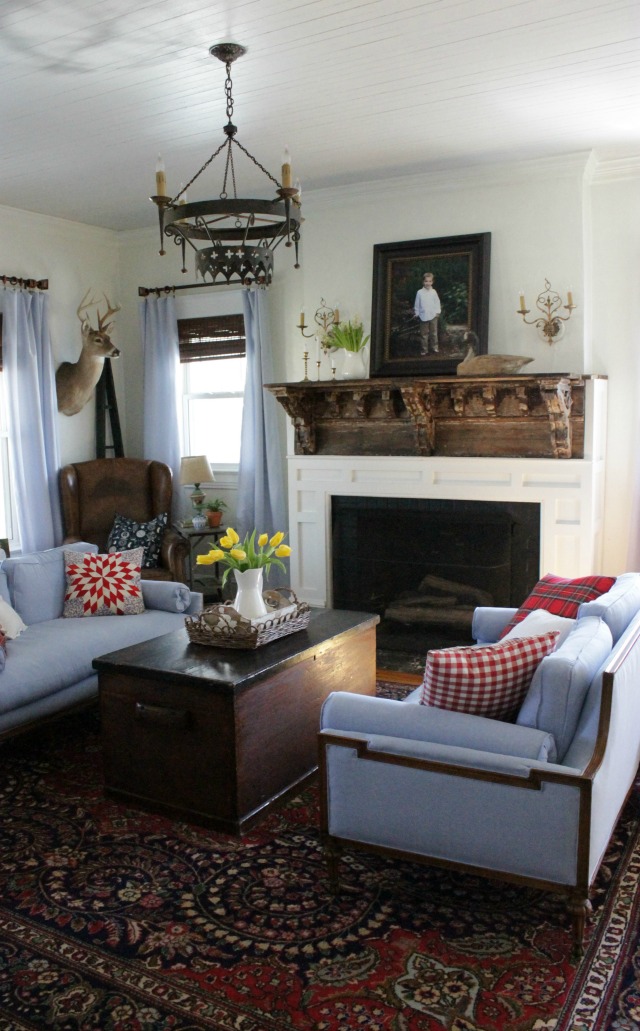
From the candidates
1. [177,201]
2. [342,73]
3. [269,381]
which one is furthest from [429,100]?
[269,381]

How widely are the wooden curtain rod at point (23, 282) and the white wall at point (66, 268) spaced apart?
0.08 m

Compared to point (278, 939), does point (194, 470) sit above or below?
above

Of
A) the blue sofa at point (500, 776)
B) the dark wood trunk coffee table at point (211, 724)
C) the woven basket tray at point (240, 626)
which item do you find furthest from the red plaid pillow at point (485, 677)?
the woven basket tray at point (240, 626)

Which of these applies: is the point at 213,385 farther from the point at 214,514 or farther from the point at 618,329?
the point at 618,329

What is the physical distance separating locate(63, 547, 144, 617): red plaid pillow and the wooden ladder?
2022 mm

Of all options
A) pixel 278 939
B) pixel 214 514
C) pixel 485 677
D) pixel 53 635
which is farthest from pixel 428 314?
pixel 278 939

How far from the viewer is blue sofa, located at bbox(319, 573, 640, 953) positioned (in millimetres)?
2248

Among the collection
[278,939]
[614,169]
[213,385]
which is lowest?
[278,939]

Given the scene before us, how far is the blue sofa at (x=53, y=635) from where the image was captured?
11.6ft

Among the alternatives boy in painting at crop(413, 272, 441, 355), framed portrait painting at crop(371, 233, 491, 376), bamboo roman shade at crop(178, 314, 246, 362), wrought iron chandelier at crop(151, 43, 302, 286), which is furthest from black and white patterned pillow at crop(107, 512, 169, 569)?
wrought iron chandelier at crop(151, 43, 302, 286)

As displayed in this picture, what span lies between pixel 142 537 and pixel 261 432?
1102mm

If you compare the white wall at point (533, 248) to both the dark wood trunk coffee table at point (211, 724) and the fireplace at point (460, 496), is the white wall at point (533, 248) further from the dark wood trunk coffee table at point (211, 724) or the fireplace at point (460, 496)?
the dark wood trunk coffee table at point (211, 724)

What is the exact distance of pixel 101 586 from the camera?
4402 mm

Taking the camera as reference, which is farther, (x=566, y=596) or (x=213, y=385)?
(x=213, y=385)
